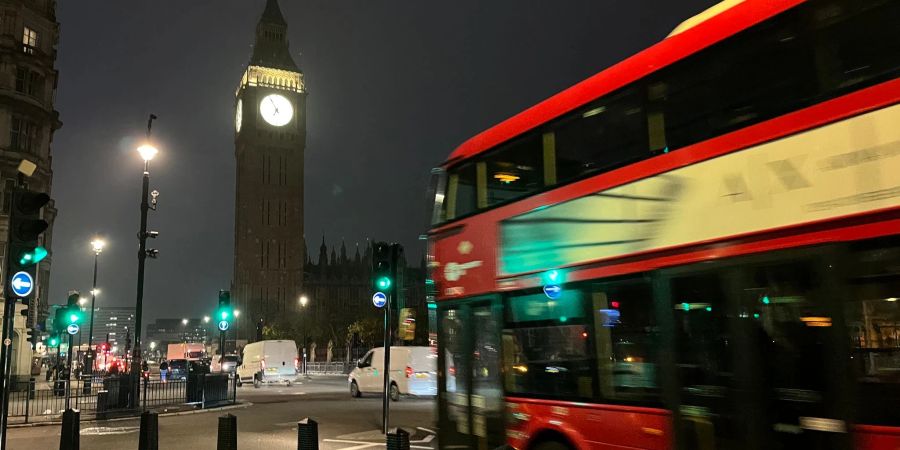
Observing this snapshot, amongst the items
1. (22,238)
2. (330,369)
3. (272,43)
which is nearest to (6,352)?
(22,238)

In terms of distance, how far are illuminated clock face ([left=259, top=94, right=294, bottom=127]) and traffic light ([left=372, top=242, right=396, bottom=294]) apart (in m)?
103

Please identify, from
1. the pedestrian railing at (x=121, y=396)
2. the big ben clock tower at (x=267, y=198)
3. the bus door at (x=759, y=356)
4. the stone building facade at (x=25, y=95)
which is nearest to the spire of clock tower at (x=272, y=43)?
the big ben clock tower at (x=267, y=198)

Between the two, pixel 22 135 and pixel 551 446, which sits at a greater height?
pixel 22 135

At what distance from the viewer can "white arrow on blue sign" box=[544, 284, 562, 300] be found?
21.6 feet

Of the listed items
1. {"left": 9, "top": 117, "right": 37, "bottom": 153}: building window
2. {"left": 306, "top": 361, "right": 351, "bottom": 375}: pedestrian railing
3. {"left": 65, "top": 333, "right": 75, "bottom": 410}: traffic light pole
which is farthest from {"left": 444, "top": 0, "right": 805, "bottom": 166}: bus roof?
{"left": 306, "top": 361, "right": 351, "bottom": 375}: pedestrian railing

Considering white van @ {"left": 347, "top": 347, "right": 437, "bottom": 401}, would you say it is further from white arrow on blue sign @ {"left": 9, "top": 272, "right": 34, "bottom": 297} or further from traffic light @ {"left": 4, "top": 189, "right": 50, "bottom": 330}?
traffic light @ {"left": 4, "top": 189, "right": 50, "bottom": 330}

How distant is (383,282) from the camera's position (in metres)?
12.5

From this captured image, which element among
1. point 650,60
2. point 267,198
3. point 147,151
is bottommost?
point 650,60

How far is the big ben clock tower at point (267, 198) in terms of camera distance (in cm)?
10650

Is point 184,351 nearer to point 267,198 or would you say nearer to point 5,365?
point 267,198

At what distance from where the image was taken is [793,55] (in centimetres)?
496

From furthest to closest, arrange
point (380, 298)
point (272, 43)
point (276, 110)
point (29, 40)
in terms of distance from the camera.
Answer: point (272, 43) → point (276, 110) → point (29, 40) → point (380, 298)

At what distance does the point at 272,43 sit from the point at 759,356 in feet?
405

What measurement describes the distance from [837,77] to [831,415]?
7.36 feet
